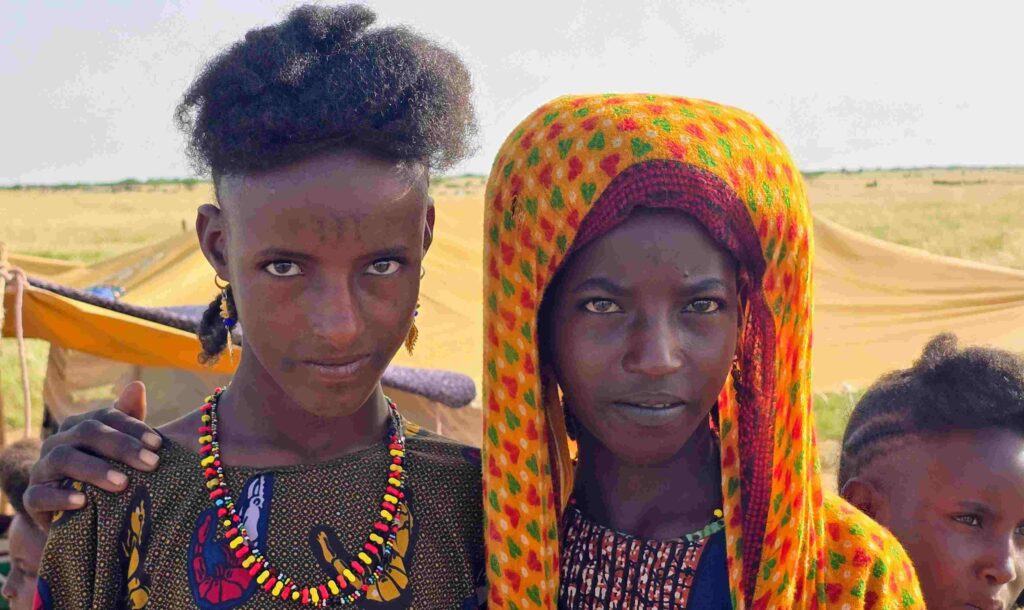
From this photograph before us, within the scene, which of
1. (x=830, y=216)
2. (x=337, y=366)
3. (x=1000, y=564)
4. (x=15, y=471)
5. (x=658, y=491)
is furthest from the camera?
(x=830, y=216)

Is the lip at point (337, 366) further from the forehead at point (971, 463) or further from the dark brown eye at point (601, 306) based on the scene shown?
the forehead at point (971, 463)

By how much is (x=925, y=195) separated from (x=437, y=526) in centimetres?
4523

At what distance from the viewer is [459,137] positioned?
1.82 metres

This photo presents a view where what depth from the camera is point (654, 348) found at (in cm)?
157

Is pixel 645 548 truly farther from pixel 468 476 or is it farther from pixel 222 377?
pixel 222 377

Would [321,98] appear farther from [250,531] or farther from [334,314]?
[250,531]

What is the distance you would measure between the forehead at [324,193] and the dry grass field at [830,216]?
25cm

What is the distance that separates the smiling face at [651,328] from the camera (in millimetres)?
1593

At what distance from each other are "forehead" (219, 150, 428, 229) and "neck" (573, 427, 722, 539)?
1.84ft

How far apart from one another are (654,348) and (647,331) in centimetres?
3

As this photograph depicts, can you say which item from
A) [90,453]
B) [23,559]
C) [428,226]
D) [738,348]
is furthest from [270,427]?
[23,559]

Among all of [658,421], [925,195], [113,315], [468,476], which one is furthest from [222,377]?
[925,195]

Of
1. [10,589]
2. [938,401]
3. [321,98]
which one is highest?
[321,98]

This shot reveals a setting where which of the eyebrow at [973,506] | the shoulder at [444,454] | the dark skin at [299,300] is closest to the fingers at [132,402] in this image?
the dark skin at [299,300]
